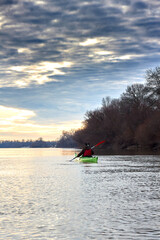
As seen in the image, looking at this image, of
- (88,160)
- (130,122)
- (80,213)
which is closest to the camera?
(80,213)

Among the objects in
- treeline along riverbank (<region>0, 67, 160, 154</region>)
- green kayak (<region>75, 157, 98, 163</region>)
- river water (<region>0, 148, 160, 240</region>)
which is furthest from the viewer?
treeline along riverbank (<region>0, 67, 160, 154</region>)

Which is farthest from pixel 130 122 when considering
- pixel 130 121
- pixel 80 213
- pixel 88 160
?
pixel 80 213

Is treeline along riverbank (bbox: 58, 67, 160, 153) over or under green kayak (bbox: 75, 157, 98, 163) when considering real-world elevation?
over

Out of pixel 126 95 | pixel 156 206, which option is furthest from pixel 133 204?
pixel 126 95

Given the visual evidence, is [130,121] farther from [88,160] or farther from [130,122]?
[88,160]

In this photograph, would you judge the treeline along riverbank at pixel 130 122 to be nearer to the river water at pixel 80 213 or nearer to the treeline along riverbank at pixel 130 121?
the treeline along riverbank at pixel 130 121

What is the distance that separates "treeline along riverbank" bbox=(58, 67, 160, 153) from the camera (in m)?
86.8

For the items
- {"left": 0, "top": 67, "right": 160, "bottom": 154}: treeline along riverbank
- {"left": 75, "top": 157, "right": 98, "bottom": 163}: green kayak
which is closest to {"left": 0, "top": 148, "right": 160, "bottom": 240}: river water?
{"left": 75, "top": 157, "right": 98, "bottom": 163}: green kayak

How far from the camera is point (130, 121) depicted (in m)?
103

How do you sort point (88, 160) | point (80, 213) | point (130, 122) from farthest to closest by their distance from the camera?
1. point (130, 122)
2. point (88, 160)
3. point (80, 213)

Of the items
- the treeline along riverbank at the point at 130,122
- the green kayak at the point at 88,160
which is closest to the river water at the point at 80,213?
the green kayak at the point at 88,160

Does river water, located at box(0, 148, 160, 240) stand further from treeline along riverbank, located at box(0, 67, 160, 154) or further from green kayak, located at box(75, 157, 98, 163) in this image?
treeline along riverbank, located at box(0, 67, 160, 154)

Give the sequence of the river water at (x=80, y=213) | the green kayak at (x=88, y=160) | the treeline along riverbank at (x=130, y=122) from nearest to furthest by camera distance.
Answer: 1. the river water at (x=80, y=213)
2. the green kayak at (x=88, y=160)
3. the treeline along riverbank at (x=130, y=122)

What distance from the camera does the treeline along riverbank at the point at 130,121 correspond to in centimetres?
8681
